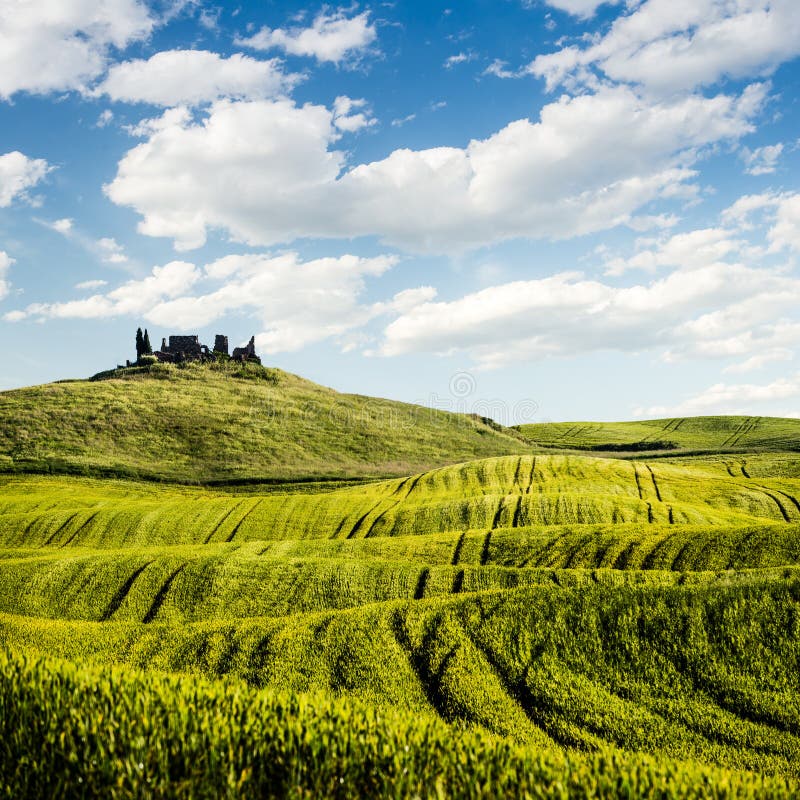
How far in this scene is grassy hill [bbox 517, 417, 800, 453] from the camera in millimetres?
132250

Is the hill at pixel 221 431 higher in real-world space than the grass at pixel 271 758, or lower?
higher

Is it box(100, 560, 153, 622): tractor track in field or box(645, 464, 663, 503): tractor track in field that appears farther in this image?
box(645, 464, 663, 503): tractor track in field

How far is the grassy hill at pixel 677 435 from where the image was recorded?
132m

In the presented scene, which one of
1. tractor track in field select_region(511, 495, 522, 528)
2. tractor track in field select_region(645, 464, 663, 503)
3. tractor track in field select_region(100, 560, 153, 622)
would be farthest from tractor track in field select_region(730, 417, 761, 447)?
tractor track in field select_region(100, 560, 153, 622)

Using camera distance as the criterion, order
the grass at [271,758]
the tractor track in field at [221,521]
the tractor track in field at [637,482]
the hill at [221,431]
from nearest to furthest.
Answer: the grass at [271,758] → the tractor track in field at [221,521] → the tractor track in field at [637,482] → the hill at [221,431]

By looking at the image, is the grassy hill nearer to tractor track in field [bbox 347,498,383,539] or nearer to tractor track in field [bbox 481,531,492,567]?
tractor track in field [bbox 347,498,383,539]

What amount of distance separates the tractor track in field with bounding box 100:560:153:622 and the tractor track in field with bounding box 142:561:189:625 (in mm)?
1329

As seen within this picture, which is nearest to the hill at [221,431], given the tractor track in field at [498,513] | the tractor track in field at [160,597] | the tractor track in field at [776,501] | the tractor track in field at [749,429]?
the tractor track in field at [749,429]

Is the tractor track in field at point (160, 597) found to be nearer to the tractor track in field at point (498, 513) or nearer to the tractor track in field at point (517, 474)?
the tractor track in field at point (498, 513)

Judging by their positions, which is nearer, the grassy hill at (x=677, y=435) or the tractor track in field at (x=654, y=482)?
the tractor track in field at (x=654, y=482)

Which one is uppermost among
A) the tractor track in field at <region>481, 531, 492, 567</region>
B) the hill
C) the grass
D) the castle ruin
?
the castle ruin

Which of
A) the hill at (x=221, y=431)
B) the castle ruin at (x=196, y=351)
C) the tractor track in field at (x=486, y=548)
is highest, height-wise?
the castle ruin at (x=196, y=351)

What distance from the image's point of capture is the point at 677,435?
6004 inches

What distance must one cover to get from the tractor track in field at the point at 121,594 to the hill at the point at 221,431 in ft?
210
